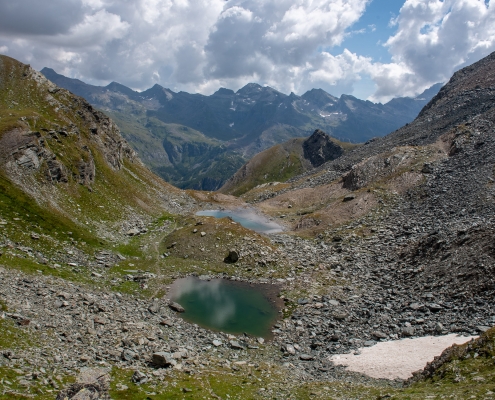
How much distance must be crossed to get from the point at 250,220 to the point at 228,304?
60622 millimetres

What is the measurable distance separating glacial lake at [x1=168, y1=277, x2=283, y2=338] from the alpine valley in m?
1.53

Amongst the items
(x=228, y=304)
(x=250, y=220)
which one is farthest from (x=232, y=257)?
(x=250, y=220)

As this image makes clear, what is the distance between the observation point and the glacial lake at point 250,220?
92.6m

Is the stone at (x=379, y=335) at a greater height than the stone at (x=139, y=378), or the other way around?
the stone at (x=379, y=335)

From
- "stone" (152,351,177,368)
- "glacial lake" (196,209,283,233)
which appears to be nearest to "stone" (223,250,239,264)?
"glacial lake" (196,209,283,233)

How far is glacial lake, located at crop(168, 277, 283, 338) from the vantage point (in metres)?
41.4

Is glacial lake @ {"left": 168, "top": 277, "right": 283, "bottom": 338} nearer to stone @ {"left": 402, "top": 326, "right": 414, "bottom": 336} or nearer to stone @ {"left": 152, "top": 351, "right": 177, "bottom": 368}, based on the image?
stone @ {"left": 152, "top": 351, "right": 177, "bottom": 368}

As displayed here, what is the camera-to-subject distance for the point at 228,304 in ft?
155

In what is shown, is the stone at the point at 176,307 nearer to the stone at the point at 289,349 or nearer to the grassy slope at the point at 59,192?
the stone at the point at 289,349

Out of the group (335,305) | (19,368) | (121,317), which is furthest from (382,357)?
(19,368)

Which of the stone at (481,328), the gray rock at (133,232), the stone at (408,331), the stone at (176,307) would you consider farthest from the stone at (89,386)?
the gray rock at (133,232)

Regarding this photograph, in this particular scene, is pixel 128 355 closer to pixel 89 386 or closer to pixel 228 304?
pixel 89 386

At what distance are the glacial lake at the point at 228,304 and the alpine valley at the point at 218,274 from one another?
1530 mm


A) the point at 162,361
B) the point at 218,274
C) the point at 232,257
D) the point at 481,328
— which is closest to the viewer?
the point at 162,361
